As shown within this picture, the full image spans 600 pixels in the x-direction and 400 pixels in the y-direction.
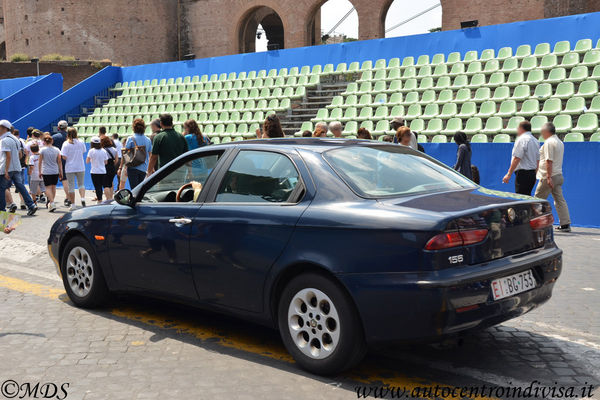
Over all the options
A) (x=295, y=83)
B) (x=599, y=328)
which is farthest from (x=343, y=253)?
(x=295, y=83)

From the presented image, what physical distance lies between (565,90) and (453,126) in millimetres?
2569

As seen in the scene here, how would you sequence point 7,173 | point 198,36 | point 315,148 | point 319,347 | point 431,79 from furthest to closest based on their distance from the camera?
point 198,36 < point 431,79 < point 7,173 < point 315,148 < point 319,347

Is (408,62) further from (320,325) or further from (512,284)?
(320,325)

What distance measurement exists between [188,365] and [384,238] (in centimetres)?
164

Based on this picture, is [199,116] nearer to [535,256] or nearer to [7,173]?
[7,173]

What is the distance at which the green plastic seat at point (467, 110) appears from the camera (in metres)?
15.1

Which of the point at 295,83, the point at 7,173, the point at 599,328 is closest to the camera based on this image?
the point at 599,328

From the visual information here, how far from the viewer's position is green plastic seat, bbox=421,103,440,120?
52.0 ft

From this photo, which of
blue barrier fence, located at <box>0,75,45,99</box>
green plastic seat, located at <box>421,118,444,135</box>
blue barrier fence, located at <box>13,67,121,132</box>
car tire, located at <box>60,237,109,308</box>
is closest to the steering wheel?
car tire, located at <box>60,237,109,308</box>

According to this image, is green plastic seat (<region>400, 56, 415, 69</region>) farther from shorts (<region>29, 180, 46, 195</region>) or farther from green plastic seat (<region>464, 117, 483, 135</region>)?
shorts (<region>29, 180, 46, 195</region>)

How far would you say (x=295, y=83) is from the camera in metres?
22.1

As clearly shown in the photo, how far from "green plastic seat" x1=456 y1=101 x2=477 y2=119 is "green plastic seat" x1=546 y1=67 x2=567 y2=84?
5.99 feet

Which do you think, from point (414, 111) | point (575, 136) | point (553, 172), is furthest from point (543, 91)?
point (553, 172)

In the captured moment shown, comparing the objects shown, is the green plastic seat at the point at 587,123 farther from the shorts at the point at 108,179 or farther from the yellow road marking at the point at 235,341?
the yellow road marking at the point at 235,341
